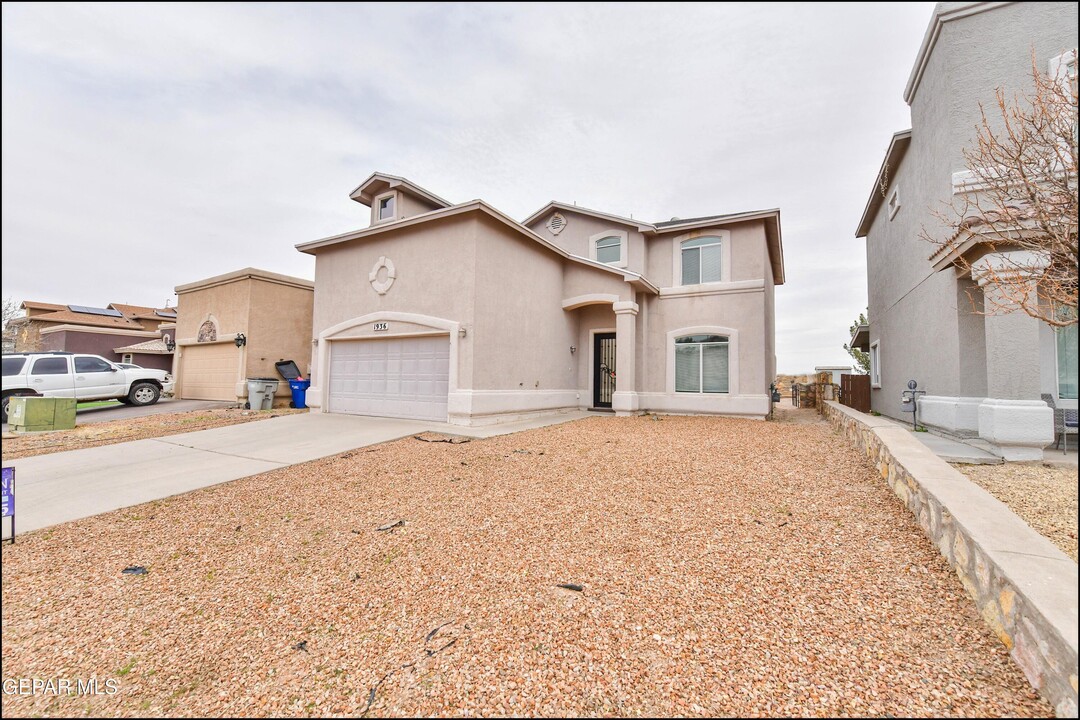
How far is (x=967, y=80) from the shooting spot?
6.63 meters

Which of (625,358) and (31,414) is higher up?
(625,358)

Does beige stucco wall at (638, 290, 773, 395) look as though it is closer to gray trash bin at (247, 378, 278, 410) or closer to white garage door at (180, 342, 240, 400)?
gray trash bin at (247, 378, 278, 410)

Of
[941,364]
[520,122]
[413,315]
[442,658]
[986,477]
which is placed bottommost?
[442,658]

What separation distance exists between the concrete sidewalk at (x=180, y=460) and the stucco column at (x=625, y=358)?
7.19 ft

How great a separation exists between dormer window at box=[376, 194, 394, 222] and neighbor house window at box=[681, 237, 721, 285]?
8547 mm

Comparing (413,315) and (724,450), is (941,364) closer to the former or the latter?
(724,450)

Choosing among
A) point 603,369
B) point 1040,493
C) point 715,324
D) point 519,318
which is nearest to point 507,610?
point 1040,493

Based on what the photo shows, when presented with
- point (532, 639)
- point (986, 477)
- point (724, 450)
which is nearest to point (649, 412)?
point (724, 450)

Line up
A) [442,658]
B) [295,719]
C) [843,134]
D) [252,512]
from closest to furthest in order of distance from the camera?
[295,719] < [442,658] < [843,134] < [252,512]

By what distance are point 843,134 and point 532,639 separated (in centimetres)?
346

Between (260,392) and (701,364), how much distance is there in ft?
41.3

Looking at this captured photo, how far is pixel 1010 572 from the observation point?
6.81 feet

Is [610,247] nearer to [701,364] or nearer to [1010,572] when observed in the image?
[701,364]

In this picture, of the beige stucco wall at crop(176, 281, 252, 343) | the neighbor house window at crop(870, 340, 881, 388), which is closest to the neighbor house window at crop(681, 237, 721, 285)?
the neighbor house window at crop(870, 340, 881, 388)
